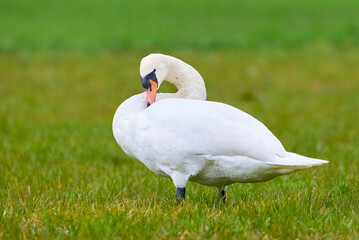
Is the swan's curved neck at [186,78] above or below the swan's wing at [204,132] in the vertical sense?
above

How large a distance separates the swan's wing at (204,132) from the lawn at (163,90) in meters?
0.35

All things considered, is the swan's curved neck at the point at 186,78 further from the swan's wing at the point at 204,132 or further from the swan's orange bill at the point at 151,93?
the swan's wing at the point at 204,132

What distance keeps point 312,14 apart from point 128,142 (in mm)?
26865

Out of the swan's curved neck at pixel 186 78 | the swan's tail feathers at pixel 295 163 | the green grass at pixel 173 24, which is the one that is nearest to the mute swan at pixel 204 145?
the swan's tail feathers at pixel 295 163

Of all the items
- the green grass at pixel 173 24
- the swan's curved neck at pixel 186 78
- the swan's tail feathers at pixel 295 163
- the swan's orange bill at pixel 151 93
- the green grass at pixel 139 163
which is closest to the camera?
the green grass at pixel 139 163

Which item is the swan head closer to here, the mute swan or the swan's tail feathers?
the mute swan

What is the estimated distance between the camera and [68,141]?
747cm

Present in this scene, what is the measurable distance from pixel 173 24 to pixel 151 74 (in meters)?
21.2

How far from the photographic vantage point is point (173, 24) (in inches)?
985

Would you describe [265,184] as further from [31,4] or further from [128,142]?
[31,4]

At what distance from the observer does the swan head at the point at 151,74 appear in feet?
13.5

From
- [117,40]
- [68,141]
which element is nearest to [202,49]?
[117,40]

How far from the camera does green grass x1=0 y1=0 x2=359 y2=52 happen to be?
19344 mm

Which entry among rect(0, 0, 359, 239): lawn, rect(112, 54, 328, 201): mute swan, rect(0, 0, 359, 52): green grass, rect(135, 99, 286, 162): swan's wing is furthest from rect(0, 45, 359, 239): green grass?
rect(0, 0, 359, 52): green grass
